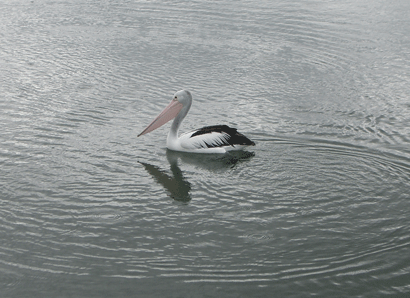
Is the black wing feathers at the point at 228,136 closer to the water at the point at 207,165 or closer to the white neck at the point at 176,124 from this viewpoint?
the water at the point at 207,165

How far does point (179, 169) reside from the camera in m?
8.29

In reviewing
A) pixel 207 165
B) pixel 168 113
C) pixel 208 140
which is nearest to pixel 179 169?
pixel 207 165

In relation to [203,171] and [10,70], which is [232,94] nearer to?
[203,171]

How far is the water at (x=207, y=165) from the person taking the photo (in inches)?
225

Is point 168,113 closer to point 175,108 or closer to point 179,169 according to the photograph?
point 175,108

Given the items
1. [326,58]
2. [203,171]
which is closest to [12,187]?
[203,171]

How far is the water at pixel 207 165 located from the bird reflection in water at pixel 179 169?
0.11 ft

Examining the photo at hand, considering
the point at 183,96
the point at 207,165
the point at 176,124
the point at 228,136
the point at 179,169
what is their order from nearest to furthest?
the point at 179,169 < the point at 207,165 < the point at 228,136 < the point at 176,124 < the point at 183,96

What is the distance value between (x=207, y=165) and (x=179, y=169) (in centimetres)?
42

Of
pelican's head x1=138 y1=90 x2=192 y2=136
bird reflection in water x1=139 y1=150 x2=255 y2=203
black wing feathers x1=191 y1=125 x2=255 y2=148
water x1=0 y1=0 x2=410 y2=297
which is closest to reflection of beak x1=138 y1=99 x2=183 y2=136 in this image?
pelican's head x1=138 y1=90 x2=192 y2=136

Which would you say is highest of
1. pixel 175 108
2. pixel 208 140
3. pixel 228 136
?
pixel 175 108

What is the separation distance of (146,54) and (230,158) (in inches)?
213

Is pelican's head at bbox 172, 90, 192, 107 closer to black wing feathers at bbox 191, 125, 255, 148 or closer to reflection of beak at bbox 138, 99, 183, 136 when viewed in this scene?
reflection of beak at bbox 138, 99, 183, 136

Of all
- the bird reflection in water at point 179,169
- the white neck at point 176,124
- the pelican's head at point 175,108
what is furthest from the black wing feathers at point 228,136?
the pelican's head at point 175,108
